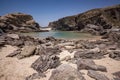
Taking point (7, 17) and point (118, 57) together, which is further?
point (7, 17)

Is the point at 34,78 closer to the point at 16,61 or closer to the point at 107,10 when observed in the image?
the point at 16,61

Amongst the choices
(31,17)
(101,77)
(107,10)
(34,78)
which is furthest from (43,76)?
(31,17)

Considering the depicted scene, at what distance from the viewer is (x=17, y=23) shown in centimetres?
6888

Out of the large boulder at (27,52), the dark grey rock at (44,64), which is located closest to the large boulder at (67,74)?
the dark grey rock at (44,64)

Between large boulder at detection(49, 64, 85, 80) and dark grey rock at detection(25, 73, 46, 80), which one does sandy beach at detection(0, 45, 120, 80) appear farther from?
large boulder at detection(49, 64, 85, 80)

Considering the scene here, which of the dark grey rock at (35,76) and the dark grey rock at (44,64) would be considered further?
the dark grey rock at (44,64)

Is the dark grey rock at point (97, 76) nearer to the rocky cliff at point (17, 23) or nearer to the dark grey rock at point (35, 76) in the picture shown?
the dark grey rock at point (35, 76)

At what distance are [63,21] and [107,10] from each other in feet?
94.8

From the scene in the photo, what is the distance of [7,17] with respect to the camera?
208ft

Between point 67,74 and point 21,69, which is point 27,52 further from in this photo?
point 67,74

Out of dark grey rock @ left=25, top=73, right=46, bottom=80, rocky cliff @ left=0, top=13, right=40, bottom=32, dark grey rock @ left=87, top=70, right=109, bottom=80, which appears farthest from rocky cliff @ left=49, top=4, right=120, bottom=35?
dark grey rock @ left=25, top=73, right=46, bottom=80

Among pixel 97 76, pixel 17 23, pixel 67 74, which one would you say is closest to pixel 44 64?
pixel 67 74

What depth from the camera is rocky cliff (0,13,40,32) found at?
57.5m

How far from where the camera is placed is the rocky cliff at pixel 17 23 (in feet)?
189
